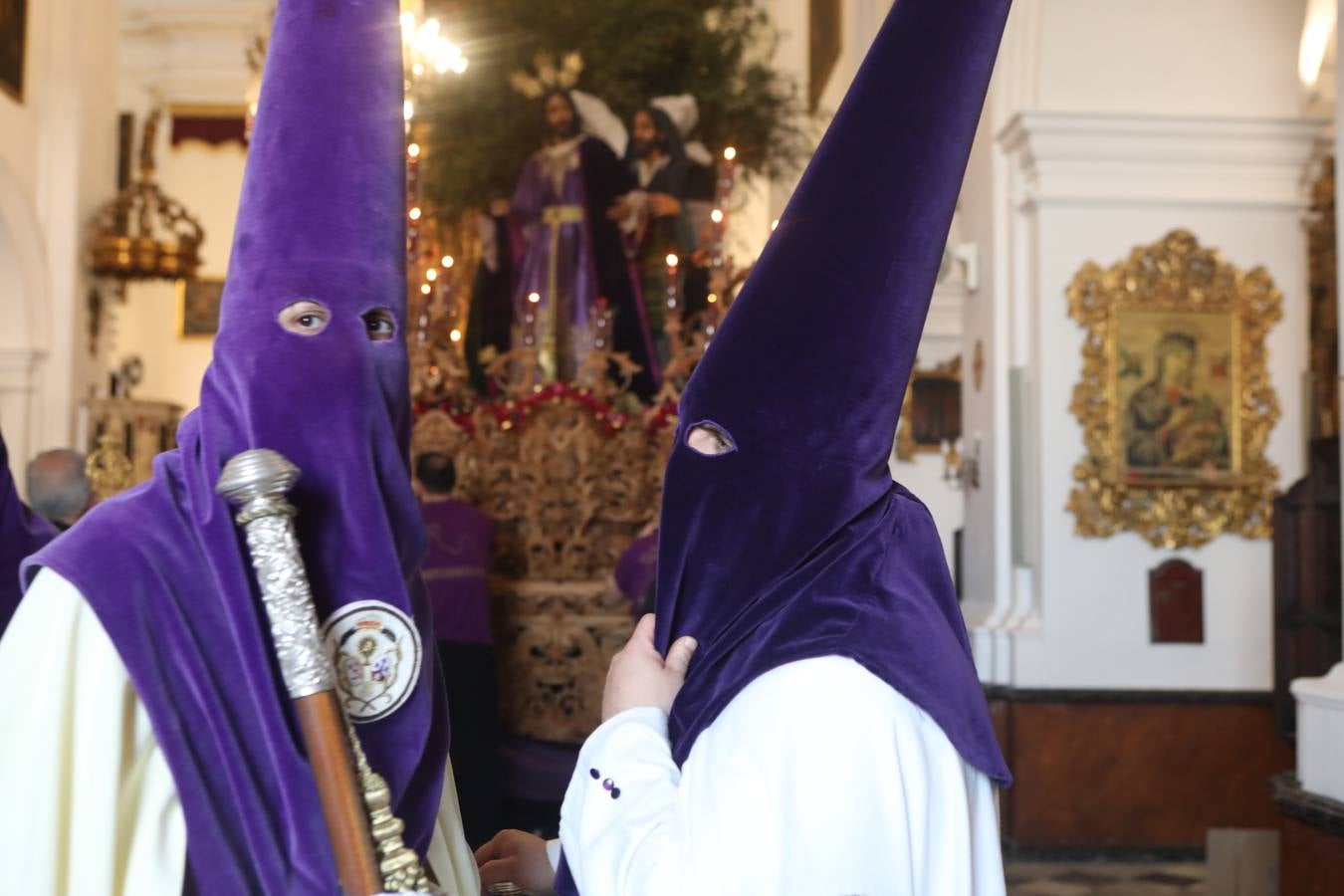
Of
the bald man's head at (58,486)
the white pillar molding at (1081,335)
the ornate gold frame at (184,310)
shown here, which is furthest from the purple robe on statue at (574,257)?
the ornate gold frame at (184,310)

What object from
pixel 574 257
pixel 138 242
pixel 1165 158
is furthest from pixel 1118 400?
pixel 138 242

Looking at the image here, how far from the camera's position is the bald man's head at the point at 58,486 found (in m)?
5.34

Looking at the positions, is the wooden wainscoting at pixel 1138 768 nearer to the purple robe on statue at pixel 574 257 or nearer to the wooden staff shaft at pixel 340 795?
the purple robe on statue at pixel 574 257

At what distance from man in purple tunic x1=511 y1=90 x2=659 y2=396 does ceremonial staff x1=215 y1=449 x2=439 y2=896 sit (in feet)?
30.2

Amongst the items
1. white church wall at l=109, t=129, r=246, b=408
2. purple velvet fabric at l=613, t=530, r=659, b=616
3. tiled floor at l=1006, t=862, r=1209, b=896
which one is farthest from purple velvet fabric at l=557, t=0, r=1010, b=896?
white church wall at l=109, t=129, r=246, b=408

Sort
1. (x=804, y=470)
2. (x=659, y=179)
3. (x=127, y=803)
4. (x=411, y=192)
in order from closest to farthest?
1. (x=127, y=803)
2. (x=804, y=470)
3. (x=411, y=192)
4. (x=659, y=179)

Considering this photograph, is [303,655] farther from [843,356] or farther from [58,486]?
[58,486]

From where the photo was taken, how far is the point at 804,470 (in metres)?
1.93

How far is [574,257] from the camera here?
435 inches

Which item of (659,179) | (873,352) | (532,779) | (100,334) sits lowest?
(532,779)

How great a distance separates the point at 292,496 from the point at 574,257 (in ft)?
30.7

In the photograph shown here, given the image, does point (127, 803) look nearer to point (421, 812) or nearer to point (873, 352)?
point (421, 812)

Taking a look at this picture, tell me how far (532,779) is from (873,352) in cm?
629

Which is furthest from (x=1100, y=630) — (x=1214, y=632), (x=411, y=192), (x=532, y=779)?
(x=411, y=192)
